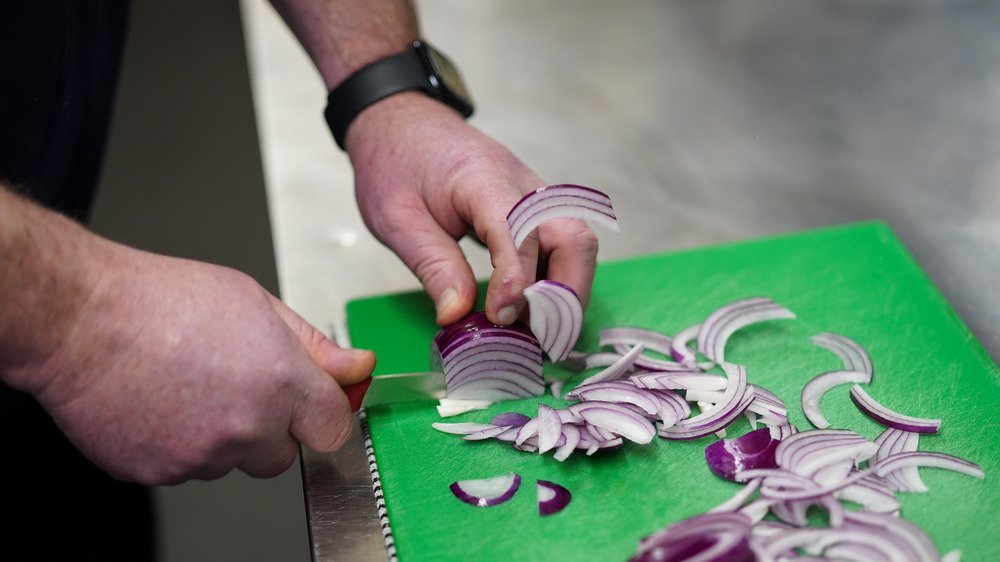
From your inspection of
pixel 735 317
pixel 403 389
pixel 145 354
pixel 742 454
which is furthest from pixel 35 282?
pixel 735 317

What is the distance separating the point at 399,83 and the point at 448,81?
0.08 m

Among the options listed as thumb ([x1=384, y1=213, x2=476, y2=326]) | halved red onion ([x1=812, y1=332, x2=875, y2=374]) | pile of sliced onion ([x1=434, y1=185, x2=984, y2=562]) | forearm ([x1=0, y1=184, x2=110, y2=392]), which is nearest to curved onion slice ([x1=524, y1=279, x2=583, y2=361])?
A: pile of sliced onion ([x1=434, y1=185, x2=984, y2=562])

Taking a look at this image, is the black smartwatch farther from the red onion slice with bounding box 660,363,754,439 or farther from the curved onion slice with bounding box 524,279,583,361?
the red onion slice with bounding box 660,363,754,439

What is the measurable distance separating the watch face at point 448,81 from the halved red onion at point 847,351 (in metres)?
0.68

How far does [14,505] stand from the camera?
1.64 meters

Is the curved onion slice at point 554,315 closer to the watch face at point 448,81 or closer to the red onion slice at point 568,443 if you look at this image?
the red onion slice at point 568,443

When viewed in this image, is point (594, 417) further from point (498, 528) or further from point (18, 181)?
point (18, 181)

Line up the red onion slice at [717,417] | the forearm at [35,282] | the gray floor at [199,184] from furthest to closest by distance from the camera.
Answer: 1. the gray floor at [199,184]
2. the red onion slice at [717,417]
3. the forearm at [35,282]

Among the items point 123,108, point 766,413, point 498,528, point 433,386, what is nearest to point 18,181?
point 433,386

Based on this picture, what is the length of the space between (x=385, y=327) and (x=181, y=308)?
0.49 metres

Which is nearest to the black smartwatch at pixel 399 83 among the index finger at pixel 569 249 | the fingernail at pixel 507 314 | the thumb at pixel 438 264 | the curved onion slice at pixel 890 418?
the thumb at pixel 438 264

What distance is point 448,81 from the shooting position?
169 centimetres

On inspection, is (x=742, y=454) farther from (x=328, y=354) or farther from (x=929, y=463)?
(x=328, y=354)

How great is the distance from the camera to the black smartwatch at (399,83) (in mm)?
1683
